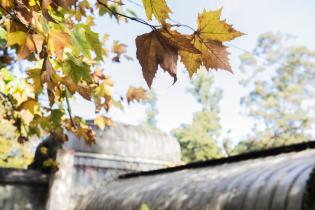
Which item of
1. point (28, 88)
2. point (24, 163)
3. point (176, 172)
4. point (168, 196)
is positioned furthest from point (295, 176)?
point (24, 163)

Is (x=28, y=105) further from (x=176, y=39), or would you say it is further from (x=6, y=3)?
(x=176, y=39)

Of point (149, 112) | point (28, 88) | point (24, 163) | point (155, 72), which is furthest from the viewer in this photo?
point (149, 112)

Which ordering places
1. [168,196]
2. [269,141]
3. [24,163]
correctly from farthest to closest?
1. [269,141]
2. [24,163]
3. [168,196]

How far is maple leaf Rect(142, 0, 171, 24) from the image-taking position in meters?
0.99

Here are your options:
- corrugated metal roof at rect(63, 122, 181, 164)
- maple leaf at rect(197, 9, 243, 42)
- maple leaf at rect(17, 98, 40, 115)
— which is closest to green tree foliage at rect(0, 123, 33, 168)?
corrugated metal roof at rect(63, 122, 181, 164)

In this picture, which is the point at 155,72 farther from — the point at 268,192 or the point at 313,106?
the point at 313,106

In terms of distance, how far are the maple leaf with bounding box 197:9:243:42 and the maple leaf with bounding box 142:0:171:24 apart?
110mm

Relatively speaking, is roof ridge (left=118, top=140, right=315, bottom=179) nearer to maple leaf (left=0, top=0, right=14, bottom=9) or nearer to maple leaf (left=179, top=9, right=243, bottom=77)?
maple leaf (left=179, top=9, right=243, bottom=77)

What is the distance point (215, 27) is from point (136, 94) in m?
2.79

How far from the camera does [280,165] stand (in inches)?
173

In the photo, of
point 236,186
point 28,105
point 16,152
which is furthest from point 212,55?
point 16,152

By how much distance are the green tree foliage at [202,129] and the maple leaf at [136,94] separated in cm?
2841

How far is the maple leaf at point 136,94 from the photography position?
379 centimetres

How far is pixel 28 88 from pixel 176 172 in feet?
16.0
